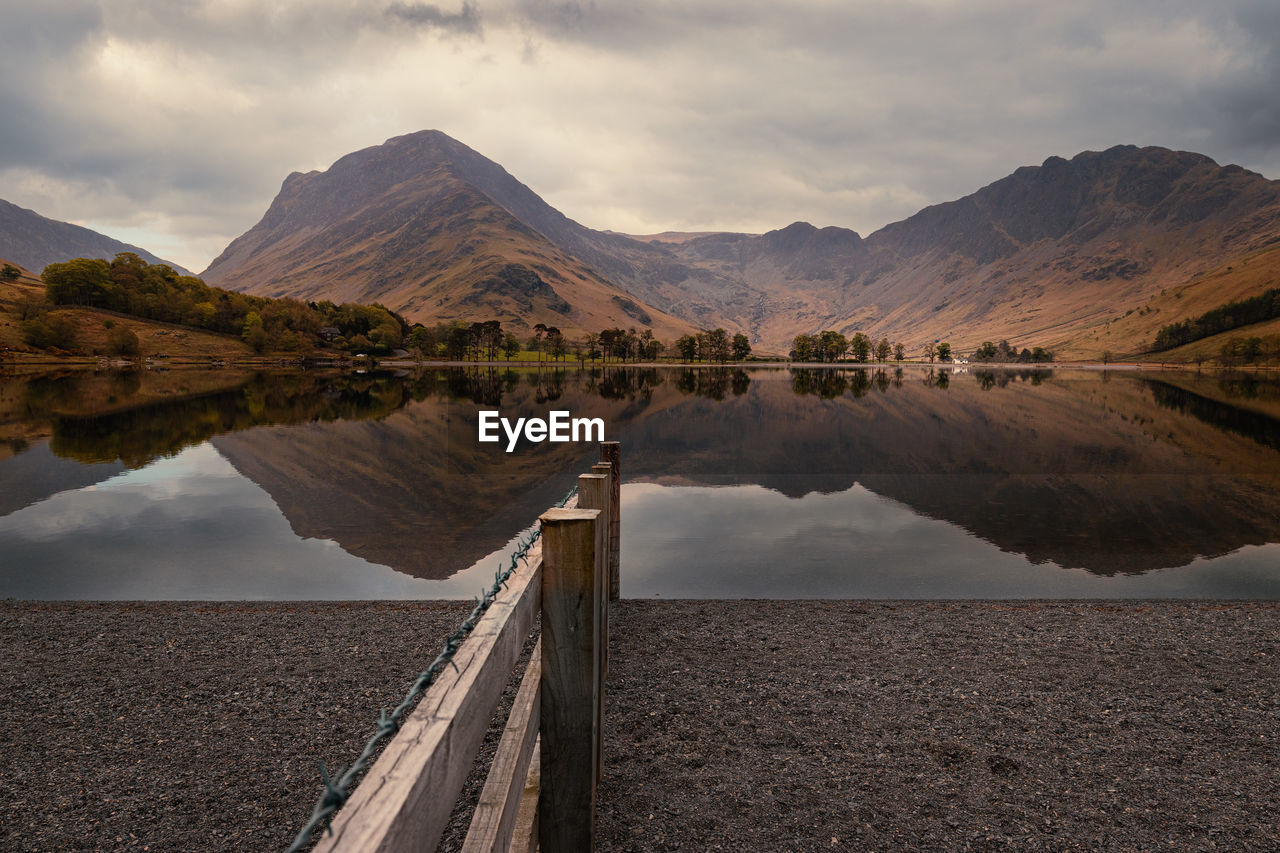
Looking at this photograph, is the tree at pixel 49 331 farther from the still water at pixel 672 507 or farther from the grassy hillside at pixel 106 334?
the still water at pixel 672 507

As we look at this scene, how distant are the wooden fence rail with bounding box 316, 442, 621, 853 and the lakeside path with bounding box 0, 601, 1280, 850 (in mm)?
2570

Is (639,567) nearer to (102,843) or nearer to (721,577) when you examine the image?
(721,577)

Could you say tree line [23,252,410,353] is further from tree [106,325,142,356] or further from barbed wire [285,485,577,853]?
barbed wire [285,485,577,853]

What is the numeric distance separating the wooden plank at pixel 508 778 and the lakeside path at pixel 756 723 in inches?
112

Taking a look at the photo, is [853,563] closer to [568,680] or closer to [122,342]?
[568,680]

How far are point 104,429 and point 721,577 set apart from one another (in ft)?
156

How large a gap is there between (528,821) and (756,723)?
16.1 feet

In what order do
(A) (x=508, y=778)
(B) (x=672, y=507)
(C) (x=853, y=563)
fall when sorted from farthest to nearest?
Result: (B) (x=672, y=507) → (C) (x=853, y=563) → (A) (x=508, y=778)

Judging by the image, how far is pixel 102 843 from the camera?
6.39 m

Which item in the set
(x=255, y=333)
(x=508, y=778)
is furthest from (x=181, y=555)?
(x=255, y=333)

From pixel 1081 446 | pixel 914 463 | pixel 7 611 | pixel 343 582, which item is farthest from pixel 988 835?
pixel 1081 446

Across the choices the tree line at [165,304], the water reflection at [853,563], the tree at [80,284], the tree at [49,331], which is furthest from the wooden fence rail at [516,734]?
the tree at [80,284]

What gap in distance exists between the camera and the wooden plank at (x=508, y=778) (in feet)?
12.0

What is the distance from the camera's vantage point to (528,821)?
15.0 feet
